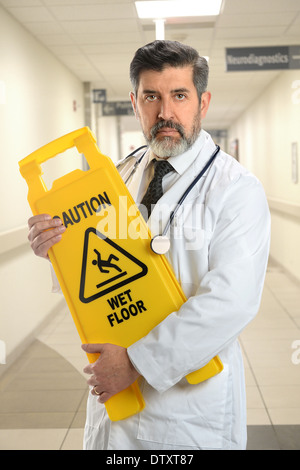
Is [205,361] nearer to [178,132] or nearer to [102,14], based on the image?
[178,132]

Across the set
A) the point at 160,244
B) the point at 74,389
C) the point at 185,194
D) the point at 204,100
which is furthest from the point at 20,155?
the point at 160,244

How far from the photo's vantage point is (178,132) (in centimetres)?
124

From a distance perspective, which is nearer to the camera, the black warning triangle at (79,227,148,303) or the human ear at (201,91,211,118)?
the black warning triangle at (79,227,148,303)

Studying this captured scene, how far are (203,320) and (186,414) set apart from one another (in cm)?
26

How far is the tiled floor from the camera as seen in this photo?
2.62 m

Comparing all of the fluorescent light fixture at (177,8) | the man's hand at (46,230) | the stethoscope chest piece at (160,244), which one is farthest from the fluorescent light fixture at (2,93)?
the stethoscope chest piece at (160,244)

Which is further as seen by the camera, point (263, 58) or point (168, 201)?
point (263, 58)

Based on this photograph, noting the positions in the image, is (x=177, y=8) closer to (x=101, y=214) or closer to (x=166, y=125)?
(x=166, y=125)

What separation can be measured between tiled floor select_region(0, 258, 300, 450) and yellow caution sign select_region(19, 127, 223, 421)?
1.66 m

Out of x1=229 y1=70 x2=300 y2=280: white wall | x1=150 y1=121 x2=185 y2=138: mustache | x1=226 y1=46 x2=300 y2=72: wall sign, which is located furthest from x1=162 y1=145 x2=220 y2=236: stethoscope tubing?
x1=229 y1=70 x2=300 y2=280: white wall

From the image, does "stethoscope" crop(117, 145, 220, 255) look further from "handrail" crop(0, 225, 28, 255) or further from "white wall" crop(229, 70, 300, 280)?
"white wall" crop(229, 70, 300, 280)

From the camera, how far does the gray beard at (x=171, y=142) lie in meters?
1.23

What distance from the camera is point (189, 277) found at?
1.17 metres
